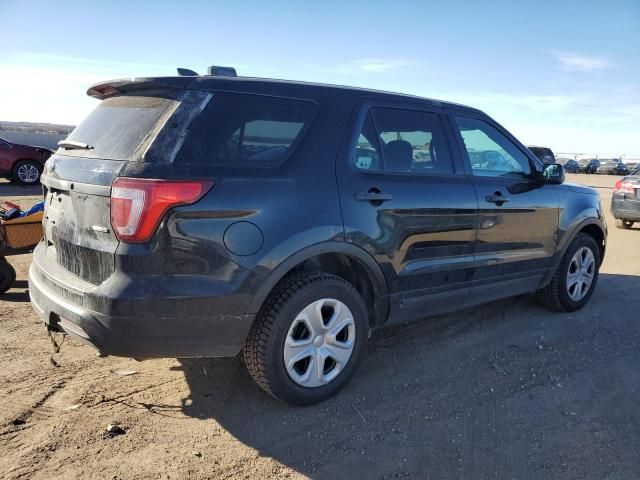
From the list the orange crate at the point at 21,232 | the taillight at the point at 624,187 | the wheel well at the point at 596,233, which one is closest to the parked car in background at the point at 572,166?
the taillight at the point at 624,187

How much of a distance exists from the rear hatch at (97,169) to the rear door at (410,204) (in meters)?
1.10

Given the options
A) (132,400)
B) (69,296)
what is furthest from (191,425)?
(69,296)

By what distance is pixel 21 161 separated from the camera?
596 inches

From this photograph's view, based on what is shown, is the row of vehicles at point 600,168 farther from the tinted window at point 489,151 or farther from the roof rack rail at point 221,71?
the roof rack rail at point 221,71

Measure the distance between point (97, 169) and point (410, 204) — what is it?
191 centimetres

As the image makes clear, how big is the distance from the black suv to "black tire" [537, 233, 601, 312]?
126cm

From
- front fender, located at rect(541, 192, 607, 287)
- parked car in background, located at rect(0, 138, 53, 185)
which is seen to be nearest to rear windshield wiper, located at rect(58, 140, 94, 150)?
front fender, located at rect(541, 192, 607, 287)

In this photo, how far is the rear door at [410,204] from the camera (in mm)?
3406

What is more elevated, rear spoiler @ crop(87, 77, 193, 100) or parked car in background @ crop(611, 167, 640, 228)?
rear spoiler @ crop(87, 77, 193, 100)

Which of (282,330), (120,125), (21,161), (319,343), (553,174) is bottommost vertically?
(319,343)

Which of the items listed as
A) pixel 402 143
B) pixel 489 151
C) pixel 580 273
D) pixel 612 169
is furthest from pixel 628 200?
pixel 612 169

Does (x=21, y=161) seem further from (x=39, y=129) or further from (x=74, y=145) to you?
(x=39, y=129)

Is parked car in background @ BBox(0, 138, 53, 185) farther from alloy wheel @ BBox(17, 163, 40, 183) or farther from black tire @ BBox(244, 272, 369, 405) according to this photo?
black tire @ BBox(244, 272, 369, 405)

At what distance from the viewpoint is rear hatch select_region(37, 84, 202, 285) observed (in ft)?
9.27
